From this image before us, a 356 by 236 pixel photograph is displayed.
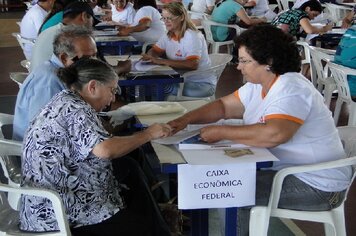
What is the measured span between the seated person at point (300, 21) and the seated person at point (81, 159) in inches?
162

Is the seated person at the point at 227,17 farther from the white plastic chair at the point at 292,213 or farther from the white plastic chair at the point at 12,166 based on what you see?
the white plastic chair at the point at 292,213

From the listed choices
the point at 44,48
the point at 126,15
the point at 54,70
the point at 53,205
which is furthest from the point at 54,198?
the point at 126,15

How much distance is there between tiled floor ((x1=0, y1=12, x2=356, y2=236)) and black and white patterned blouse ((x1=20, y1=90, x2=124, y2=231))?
1096 millimetres

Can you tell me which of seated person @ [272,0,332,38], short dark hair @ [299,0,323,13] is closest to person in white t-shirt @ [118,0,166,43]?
seated person @ [272,0,332,38]

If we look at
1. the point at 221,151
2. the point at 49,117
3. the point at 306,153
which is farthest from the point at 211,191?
the point at 49,117

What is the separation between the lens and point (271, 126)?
6.91ft

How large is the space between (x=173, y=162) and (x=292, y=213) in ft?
2.00

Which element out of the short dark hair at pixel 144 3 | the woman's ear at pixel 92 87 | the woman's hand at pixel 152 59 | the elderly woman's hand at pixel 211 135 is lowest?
the woman's hand at pixel 152 59

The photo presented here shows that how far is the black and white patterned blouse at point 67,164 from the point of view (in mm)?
1983

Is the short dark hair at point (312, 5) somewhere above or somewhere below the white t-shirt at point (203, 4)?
above

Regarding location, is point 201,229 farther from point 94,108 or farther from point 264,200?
point 94,108

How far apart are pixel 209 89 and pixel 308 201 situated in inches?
82.2

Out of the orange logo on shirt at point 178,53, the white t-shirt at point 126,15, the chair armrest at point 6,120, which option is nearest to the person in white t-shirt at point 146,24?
the white t-shirt at point 126,15

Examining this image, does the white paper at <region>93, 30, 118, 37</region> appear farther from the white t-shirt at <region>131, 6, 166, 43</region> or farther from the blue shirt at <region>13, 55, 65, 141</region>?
the blue shirt at <region>13, 55, 65, 141</region>
